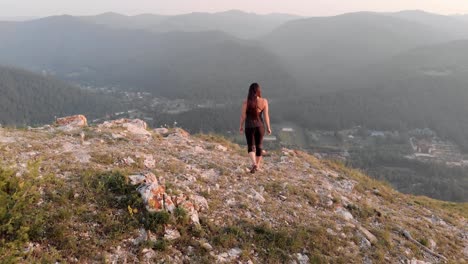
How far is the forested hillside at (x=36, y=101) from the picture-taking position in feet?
517

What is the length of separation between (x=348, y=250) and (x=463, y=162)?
406ft

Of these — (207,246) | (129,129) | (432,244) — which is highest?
(129,129)

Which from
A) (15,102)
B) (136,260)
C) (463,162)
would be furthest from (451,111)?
(15,102)

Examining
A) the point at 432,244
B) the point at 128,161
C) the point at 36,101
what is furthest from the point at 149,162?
the point at 36,101

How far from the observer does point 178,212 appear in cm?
681

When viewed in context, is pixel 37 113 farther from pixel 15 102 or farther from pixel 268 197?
pixel 268 197

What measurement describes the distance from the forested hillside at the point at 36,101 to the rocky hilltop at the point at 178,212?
6569 inches

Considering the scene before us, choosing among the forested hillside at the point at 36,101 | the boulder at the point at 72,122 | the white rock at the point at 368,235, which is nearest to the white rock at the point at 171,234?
the white rock at the point at 368,235

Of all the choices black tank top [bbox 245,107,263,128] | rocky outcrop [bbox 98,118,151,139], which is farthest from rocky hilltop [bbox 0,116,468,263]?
black tank top [bbox 245,107,263,128]

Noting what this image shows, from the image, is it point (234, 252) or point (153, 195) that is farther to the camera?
point (153, 195)

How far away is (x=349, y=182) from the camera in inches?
534

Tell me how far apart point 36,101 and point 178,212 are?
655 ft

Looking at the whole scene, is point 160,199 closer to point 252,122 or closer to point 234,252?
point 234,252

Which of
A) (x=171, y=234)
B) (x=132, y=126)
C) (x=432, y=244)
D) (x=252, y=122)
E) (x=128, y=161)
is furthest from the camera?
(x=132, y=126)
